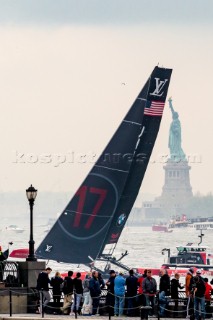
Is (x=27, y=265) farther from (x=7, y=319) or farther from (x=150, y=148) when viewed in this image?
(x=150, y=148)

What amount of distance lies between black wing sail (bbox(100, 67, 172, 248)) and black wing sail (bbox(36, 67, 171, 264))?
121 millimetres

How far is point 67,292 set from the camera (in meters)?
39.6

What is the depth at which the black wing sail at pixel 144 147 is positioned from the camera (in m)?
74.1

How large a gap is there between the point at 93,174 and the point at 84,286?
35.3 meters

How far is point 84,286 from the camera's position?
3969 cm

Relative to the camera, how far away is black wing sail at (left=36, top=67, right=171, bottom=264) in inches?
2906

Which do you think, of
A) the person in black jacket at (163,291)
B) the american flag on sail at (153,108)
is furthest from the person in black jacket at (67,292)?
the american flag on sail at (153,108)

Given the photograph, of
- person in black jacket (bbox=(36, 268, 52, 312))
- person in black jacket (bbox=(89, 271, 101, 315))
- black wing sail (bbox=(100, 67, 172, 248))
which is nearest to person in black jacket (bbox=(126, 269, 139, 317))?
person in black jacket (bbox=(89, 271, 101, 315))

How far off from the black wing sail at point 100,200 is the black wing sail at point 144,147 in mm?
121

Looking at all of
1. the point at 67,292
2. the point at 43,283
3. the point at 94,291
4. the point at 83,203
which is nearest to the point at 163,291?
the point at 94,291

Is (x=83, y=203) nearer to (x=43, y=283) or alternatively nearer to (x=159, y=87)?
(x=159, y=87)

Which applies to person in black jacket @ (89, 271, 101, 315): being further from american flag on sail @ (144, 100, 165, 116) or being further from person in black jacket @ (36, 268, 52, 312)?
american flag on sail @ (144, 100, 165, 116)

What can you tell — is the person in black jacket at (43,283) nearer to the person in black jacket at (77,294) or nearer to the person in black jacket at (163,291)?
the person in black jacket at (77,294)

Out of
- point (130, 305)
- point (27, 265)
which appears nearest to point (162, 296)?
point (130, 305)
